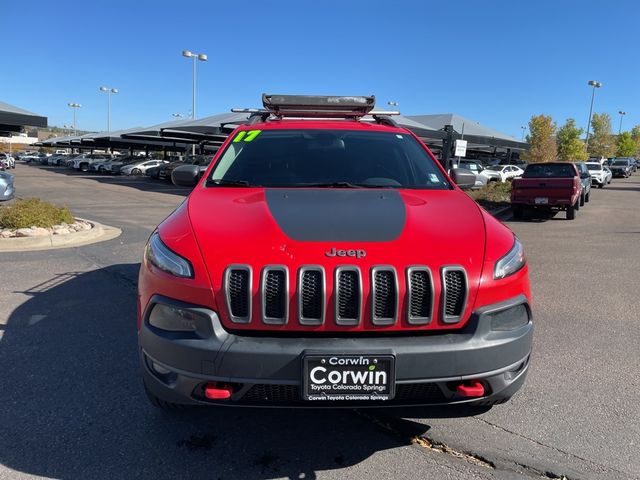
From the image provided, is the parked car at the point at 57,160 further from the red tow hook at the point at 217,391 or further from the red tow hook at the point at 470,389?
the red tow hook at the point at 470,389

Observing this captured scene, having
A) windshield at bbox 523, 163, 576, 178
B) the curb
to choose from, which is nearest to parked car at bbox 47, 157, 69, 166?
the curb

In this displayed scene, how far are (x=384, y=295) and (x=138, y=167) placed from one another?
4251cm

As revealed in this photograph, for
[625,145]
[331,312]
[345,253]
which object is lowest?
[331,312]

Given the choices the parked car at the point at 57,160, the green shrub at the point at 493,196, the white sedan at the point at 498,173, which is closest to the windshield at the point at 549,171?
the green shrub at the point at 493,196

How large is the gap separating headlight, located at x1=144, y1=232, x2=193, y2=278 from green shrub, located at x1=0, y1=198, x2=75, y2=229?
23.3ft

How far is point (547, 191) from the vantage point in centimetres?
1406

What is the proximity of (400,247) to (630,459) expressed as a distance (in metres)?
1.79

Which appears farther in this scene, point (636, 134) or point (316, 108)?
point (636, 134)

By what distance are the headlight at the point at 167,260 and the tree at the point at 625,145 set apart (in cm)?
9404

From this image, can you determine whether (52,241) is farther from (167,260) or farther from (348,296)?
(348,296)

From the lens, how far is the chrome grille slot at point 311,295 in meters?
2.44

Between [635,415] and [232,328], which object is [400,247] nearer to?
[232,328]

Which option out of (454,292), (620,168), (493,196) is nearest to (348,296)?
(454,292)

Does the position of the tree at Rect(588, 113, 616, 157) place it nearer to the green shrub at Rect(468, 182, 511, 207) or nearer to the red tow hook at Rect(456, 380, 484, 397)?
the green shrub at Rect(468, 182, 511, 207)
